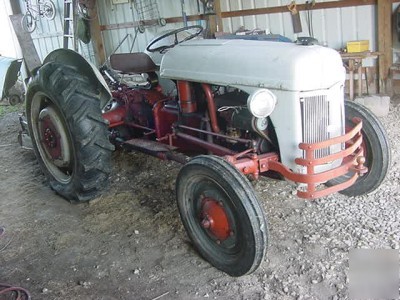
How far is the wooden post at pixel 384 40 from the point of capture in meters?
5.16

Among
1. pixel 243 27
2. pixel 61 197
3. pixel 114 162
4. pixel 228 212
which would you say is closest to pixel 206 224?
pixel 228 212

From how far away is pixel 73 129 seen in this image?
307cm

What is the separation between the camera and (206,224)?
2395mm

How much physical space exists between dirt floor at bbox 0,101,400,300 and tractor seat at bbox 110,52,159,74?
87 cm

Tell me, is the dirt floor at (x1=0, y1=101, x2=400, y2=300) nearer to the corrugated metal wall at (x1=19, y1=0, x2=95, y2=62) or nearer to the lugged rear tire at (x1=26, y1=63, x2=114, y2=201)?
the lugged rear tire at (x1=26, y1=63, x2=114, y2=201)

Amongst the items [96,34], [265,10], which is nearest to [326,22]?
[265,10]

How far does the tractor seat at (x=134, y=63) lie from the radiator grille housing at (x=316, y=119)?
153cm

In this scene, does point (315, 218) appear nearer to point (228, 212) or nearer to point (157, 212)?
point (228, 212)

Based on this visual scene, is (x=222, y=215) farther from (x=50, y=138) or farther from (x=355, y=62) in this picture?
(x=355, y=62)

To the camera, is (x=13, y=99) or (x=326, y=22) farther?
(x=13, y=99)

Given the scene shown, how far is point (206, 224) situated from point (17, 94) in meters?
6.59

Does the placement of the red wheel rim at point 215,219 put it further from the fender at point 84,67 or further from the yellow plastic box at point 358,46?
the yellow plastic box at point 358,46

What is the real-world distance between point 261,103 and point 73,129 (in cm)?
140

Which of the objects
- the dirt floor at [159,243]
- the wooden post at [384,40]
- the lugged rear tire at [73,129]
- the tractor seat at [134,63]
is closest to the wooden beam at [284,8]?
the wooden post at [384,40]
